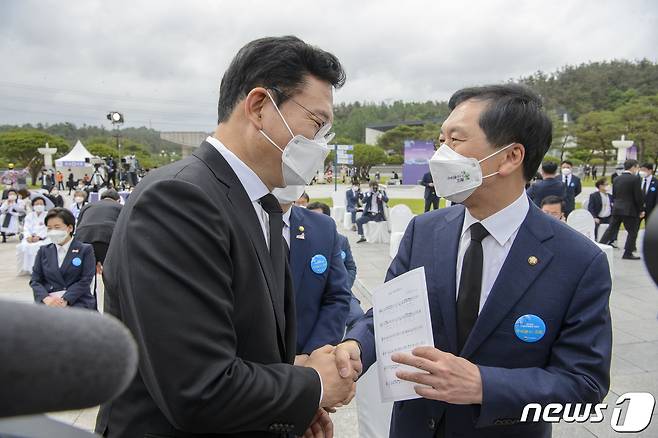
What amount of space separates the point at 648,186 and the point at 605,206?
917mm

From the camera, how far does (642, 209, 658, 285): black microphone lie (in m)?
0.59

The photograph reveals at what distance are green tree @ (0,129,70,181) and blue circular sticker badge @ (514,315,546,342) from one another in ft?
189

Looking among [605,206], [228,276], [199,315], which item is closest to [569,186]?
[605,206]

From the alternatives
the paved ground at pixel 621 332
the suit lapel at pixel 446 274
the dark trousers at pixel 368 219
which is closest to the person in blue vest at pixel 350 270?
the paved ground at pixel 621 332

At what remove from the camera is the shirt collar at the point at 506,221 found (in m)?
1.90

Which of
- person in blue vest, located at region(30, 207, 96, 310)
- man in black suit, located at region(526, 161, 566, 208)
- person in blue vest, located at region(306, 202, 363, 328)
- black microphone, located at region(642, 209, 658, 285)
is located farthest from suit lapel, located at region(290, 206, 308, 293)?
man in black suit, located at region(526, 161, 566, 208)

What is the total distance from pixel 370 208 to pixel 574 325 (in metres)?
10.8

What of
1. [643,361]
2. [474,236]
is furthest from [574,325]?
[643,361]

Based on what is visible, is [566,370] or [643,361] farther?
[643,361]

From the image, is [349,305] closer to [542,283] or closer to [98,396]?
[542,283]

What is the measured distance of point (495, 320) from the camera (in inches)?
67.7

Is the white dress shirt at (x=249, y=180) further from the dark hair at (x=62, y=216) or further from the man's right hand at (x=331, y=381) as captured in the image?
the dark hair at (x=62, y=216)

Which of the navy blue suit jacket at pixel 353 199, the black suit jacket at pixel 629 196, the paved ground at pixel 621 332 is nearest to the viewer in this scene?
the paved ground at pixel 621 332

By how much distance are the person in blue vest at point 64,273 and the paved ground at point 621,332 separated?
0.78 metres
